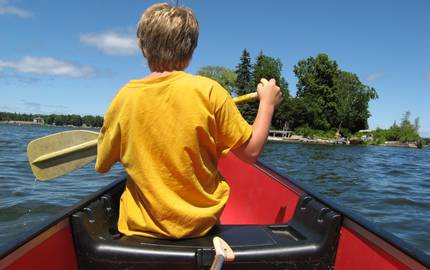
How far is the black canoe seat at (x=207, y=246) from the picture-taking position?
189 centimetres

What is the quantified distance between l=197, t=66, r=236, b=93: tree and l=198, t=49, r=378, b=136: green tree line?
2196 mm

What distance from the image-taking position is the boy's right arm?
183cm

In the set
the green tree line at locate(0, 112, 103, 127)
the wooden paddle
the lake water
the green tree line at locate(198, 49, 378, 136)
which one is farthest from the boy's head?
the green tree line at locate(0, 112, 103, 127)

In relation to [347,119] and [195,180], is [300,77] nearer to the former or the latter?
[347,119]

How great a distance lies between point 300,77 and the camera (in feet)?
215

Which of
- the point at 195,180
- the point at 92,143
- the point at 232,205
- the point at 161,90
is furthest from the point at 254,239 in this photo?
the point at 232,205

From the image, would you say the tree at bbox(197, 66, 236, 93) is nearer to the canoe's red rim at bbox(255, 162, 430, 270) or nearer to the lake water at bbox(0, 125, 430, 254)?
the lake water at bbox(0, 125, 430, 254)

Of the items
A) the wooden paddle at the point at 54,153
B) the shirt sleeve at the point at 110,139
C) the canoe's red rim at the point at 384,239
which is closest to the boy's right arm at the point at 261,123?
the shirt sleeve at the point at 110,139

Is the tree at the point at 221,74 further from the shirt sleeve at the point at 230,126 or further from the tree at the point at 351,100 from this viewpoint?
the shirt sleeve at the point at 230,126

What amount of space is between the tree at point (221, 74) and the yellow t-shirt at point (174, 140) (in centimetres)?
6825

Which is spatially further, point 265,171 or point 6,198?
point 6,198

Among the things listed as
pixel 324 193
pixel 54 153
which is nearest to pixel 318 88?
pixel 324 193

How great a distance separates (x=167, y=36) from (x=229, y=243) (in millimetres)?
905

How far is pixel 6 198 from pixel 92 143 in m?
5.14
